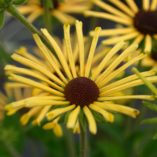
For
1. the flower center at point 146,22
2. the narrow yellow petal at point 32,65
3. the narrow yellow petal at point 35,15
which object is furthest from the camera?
the narrow yellow petal at point 35,15

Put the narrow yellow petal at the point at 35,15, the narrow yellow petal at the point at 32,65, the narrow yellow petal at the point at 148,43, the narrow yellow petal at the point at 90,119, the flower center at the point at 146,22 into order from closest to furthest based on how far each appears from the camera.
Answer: the narrow yellow petal at the point at 90,119
the narrow yellow petal at the point at 32,65
the narrow yellow petal at the point at 148,43
the flower center at the point at 146,22
the narrow yellow petal at the point at 35,15

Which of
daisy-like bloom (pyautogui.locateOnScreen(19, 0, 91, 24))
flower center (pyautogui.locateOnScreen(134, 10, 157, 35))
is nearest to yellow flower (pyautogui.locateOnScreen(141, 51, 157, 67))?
flower center (pyautogui.locateOnScreen(134, 10, 157, 35))

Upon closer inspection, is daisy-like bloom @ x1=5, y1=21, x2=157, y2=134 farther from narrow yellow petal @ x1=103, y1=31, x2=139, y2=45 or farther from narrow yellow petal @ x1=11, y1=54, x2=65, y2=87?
narrow yellow petal @ x1=103, y1=31, x2=139, y2=45

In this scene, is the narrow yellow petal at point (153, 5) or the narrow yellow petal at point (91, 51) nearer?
the narrow yellow petal at point (91, 51)

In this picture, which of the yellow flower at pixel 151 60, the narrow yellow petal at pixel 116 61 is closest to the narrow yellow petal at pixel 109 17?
the yellow flower at pixel 151 60

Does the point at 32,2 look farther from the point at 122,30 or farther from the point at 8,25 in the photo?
the point at 8,25

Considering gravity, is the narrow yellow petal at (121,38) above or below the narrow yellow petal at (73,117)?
above

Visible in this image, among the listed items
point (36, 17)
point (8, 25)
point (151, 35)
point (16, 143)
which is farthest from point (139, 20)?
point (8, 25)

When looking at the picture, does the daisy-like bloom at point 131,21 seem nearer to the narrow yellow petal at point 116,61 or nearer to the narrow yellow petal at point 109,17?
the narrow yellow petal at point 109,17

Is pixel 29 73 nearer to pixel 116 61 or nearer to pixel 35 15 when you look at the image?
pixel 116 61
